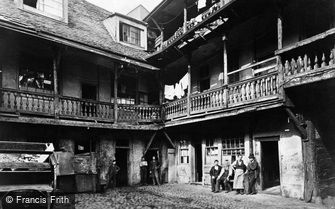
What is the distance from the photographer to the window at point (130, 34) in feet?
65.5

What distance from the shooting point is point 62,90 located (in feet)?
51.8

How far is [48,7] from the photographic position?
16703mm

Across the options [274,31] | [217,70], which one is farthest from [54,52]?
[274,31]

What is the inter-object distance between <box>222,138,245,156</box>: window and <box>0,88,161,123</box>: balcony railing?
447cm

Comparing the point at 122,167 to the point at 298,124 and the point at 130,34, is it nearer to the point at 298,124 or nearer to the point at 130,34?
→ the point at 130,34

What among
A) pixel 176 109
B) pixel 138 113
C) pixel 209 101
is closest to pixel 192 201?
pixel 209 101

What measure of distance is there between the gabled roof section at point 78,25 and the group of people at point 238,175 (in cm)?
780

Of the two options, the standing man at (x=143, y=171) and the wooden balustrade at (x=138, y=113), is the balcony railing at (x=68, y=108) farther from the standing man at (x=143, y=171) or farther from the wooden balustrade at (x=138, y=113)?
the standing man at (x=143, y=171)

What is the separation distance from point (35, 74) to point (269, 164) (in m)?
12.1

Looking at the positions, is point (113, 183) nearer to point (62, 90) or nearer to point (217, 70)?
point (62, 90)

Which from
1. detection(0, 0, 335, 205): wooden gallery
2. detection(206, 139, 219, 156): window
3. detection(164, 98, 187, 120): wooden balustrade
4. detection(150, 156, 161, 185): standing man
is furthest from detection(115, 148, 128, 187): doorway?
detection(206, 139, 219, 156): window

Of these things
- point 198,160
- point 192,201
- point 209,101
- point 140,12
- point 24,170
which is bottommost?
point 192,201

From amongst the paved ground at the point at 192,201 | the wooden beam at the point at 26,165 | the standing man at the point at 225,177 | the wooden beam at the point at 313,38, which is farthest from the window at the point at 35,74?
the wooden beam at the point at 313,38

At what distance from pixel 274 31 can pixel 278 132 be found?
4557 mm
